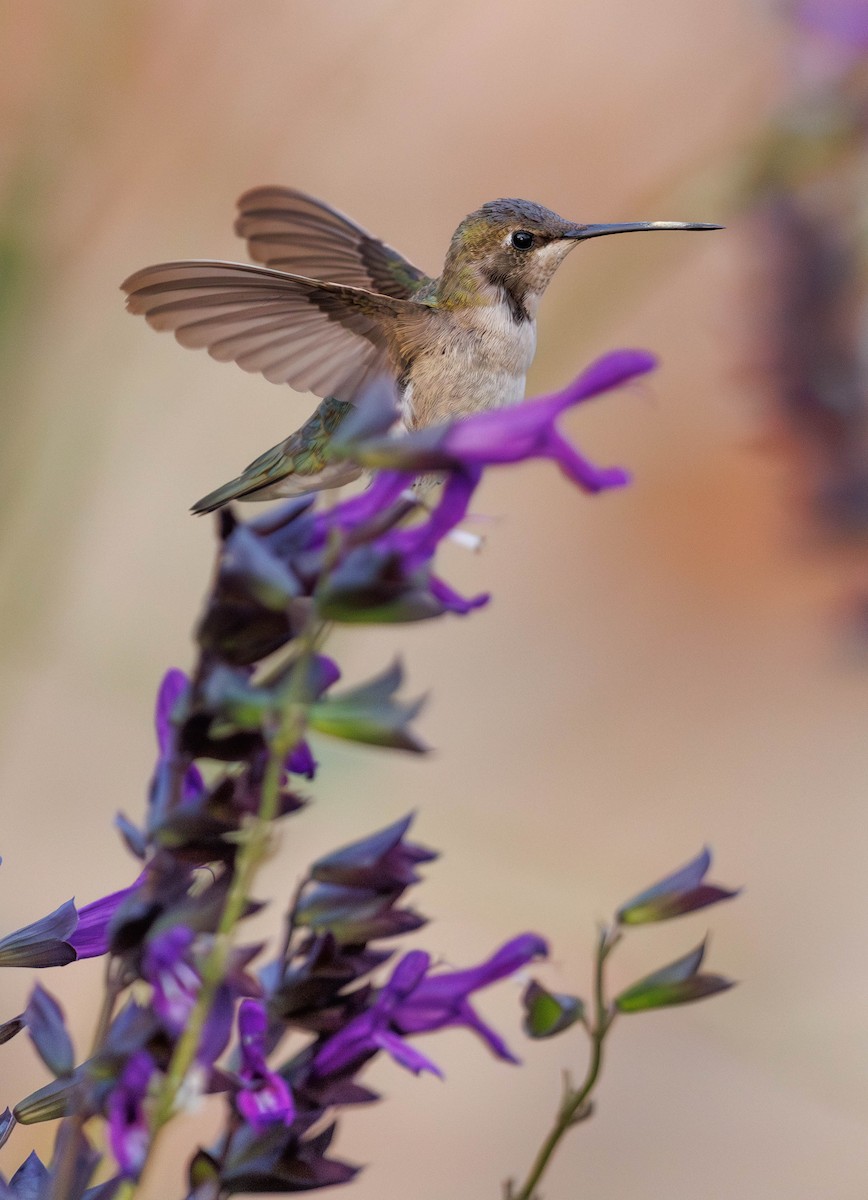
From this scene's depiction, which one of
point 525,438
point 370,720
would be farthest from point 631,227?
point 370,720

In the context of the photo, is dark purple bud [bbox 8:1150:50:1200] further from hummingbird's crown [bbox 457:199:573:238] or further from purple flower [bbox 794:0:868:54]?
purple flower [bbox 794:0:868:54]

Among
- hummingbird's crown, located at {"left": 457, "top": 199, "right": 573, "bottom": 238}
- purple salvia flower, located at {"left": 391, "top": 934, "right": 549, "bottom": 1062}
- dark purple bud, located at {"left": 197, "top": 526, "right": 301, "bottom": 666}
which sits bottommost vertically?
purple salvia flower, located at {"left": 391, "top": 934, "right": 549, "bottom": 1062}

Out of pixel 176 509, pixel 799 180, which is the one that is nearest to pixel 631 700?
pixel 176 509

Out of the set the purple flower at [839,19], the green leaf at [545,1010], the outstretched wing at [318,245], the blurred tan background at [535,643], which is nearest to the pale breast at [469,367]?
the outstretched wing at [318,245]

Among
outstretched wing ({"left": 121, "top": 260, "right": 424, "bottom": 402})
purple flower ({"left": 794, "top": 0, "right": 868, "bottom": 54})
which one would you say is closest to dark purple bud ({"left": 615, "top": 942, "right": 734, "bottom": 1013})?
outstretched wing ({"left": 121, "top": 260, "right": 424, "bottom": 402})

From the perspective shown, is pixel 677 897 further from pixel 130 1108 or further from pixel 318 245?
pixel 318 245
